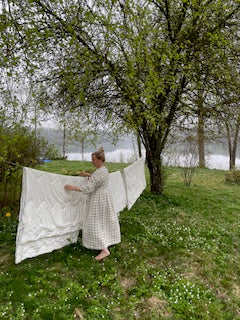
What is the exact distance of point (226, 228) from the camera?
6.03 metres

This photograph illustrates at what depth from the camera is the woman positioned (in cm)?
403

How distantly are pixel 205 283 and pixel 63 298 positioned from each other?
1965 mm

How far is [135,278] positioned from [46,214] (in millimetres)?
1511

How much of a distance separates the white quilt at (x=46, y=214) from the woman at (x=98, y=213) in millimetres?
220

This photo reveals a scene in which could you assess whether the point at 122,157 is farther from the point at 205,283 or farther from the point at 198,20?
the point at 205,283

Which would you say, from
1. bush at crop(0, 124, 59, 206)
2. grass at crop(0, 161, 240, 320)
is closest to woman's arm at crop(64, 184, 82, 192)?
grass at crop(0, 161, 240, 320)

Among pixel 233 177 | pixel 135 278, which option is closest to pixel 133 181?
pixel 135 278

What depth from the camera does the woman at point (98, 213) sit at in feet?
13.2

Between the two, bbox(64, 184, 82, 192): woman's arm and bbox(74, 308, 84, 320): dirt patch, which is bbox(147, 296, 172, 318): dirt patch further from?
bbox(64, 184, 82, 192): woman's arm

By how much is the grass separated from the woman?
0.74 feet

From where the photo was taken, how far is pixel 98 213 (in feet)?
13.4

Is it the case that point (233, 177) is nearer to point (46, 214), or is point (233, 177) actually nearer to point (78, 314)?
point (46, 214)

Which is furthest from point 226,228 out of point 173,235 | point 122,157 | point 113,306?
point 122,157

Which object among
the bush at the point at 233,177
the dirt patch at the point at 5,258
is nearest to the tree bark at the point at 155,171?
the dirt patch at the point at 5,258
